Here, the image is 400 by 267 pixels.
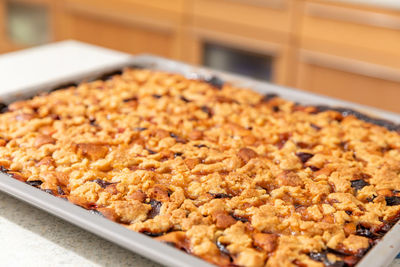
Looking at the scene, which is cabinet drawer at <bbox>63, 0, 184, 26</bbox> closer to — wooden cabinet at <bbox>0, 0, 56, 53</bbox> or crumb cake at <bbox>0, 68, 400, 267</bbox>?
wooden cabinet at <bbox>0, 0, 56, 53</bbox>

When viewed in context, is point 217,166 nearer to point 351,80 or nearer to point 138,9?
point 351,80

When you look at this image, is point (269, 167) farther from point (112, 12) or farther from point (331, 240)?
point (112, 12)

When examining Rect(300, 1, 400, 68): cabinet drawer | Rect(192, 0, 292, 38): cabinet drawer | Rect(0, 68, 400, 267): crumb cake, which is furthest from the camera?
Rect(192, 0, 292, 38): cabinet drawer

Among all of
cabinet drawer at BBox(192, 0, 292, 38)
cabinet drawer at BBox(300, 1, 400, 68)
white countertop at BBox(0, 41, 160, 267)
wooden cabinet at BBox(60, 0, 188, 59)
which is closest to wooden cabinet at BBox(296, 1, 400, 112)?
cabinet drawer at BBox(300, 1, 400, 68)

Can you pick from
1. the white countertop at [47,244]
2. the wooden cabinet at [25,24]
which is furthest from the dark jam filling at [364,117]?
the wooden cabinet at [25,24]

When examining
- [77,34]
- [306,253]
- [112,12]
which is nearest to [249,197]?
[306,253]
